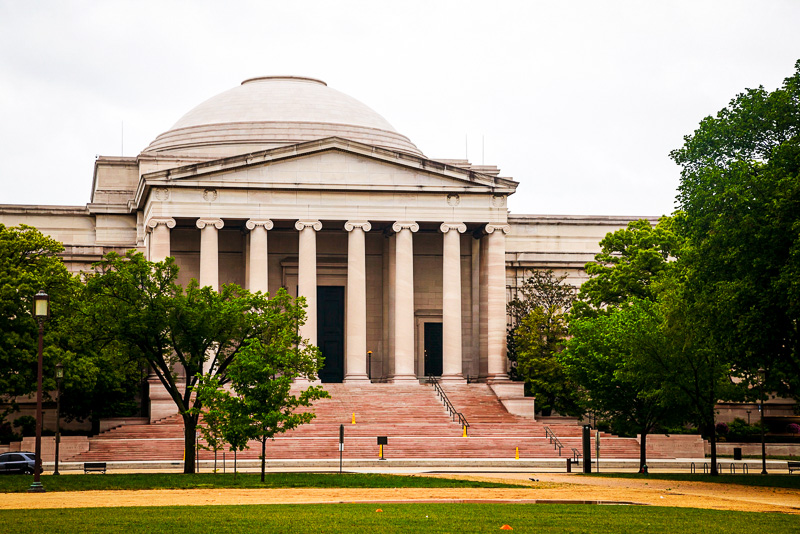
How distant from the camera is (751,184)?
42.0 m

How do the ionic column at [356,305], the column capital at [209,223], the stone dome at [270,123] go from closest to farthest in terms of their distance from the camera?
1. the column capital at [209,223]
2. the ionic column at [356,305]
3. the stone dome at [270,123]

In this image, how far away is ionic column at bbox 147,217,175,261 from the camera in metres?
72.2

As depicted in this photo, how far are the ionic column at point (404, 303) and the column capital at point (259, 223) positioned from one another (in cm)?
793

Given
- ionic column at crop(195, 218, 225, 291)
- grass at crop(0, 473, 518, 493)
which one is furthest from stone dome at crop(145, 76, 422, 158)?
grass at crop(0, 473, 518, 493)

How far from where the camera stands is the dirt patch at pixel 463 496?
108 ft

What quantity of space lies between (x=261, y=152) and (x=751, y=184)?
38.3 metres

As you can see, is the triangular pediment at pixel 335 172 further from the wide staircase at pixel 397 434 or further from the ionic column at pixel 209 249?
the wide staircase at pixel 397 434

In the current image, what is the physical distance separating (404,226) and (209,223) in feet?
40.6

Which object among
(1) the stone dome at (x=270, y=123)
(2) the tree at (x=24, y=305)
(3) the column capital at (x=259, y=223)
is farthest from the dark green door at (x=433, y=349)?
(2) the tree at (x=24, y=305)

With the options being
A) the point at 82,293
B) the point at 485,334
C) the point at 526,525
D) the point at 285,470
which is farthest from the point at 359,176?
the point at 526,525

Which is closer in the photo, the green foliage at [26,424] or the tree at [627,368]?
the tree at [627,368]

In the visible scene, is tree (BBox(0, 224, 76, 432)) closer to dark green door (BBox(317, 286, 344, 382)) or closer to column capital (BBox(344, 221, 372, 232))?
column capital (BBox(344, 221, 372, 232))

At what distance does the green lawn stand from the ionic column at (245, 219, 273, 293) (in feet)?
89.5

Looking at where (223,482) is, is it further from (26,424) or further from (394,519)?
(26,424)
